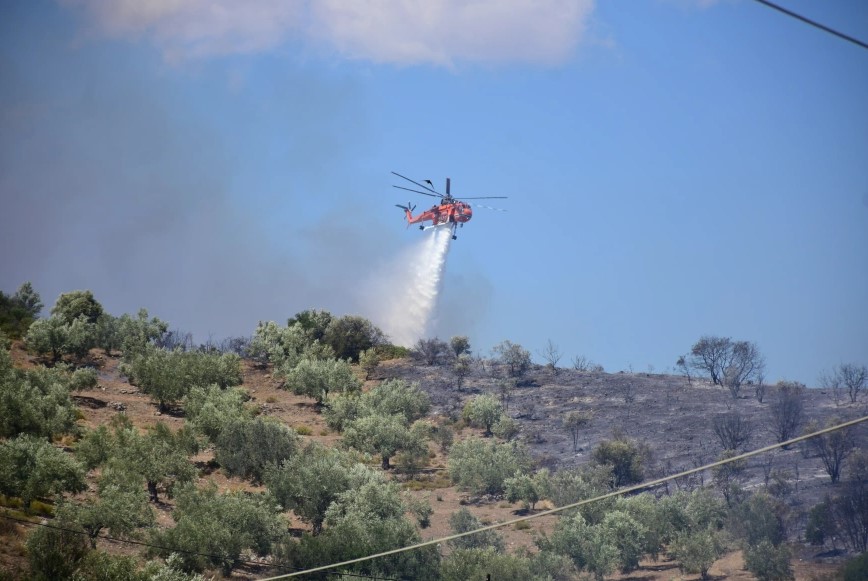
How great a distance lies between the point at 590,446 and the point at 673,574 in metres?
21.3

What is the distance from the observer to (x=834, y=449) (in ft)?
213

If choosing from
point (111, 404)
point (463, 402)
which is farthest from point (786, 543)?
point (111, 404)

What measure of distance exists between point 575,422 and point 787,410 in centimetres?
1385

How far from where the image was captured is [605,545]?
170 feet

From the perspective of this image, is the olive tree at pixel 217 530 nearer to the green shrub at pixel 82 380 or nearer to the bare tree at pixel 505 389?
the green shrub at pixel 82 380

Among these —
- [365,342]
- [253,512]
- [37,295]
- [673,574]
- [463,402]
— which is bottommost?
[673,574]

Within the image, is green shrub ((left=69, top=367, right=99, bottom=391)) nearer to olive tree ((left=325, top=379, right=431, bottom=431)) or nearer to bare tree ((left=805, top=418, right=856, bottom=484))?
olive tree ((left=325, top=379, right=431, bottom=431))

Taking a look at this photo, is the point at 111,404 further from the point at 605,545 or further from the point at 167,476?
the point at 605,545

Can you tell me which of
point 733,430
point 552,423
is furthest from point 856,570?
point 552,423

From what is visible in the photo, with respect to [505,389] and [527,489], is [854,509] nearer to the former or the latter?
[527,489]

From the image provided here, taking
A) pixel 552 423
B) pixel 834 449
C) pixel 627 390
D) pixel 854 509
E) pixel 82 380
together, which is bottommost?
pixel 854 509

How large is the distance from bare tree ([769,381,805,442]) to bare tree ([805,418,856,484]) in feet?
7.05

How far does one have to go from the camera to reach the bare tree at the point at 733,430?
70.2 metres

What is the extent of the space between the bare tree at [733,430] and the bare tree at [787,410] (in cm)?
165
